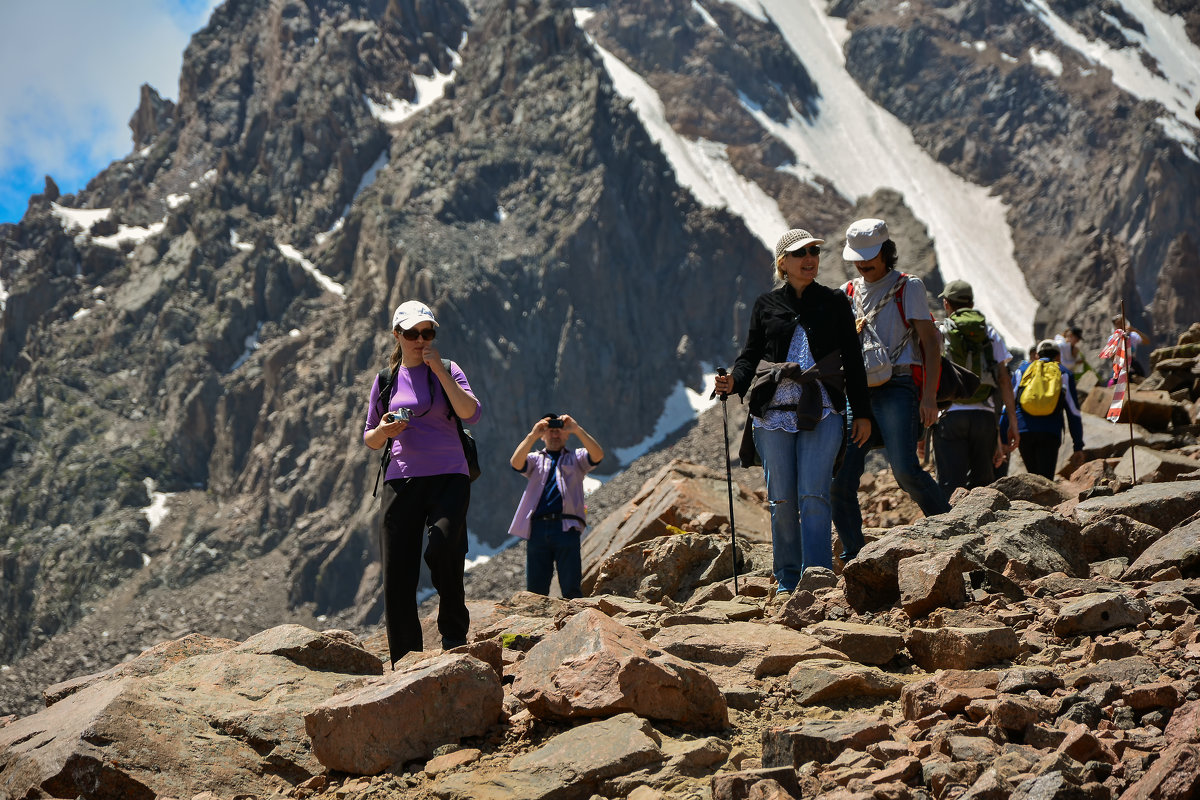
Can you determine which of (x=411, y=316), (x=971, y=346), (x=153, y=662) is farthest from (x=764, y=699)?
(x=971, y=346)

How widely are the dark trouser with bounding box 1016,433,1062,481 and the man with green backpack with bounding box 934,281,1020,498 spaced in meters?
2.23

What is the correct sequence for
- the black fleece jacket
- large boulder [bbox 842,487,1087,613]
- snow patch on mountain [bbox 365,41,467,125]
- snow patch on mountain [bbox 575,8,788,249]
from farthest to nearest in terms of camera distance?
snow patch on mountain [bbox 575,8,788,249], snow patch on mountain [bbox 365,41,467,125], the black fleece jacket, large boulder [bbox 842,487,1087,613]

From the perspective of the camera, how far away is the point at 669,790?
4270 mm

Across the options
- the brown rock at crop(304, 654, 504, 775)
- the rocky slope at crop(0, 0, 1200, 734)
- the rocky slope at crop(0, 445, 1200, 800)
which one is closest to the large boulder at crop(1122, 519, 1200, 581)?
the rocky slope at crop(0, 445, 1200, 800)

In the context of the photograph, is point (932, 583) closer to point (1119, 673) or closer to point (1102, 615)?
point (1102, 615)

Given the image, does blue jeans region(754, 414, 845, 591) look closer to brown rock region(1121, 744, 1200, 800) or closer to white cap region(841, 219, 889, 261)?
white cap region(841, 219, 889, 261)

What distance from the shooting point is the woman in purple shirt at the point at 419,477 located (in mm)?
6910

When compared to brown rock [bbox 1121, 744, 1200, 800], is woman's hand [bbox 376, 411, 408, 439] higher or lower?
higher

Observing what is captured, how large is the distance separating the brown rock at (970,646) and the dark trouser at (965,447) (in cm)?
445

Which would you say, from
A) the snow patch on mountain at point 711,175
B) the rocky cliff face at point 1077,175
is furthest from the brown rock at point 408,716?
the snow patch on mountain at point 711,175

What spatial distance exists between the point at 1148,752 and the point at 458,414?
429 centimetres

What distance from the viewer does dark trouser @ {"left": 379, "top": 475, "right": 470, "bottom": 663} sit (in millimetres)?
6883

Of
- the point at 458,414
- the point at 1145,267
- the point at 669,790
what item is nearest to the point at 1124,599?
the point at 669,790

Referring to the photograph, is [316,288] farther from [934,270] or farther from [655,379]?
[934,270]
